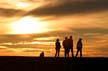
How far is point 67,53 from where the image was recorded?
51531 mm

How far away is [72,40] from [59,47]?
2.75 meters
